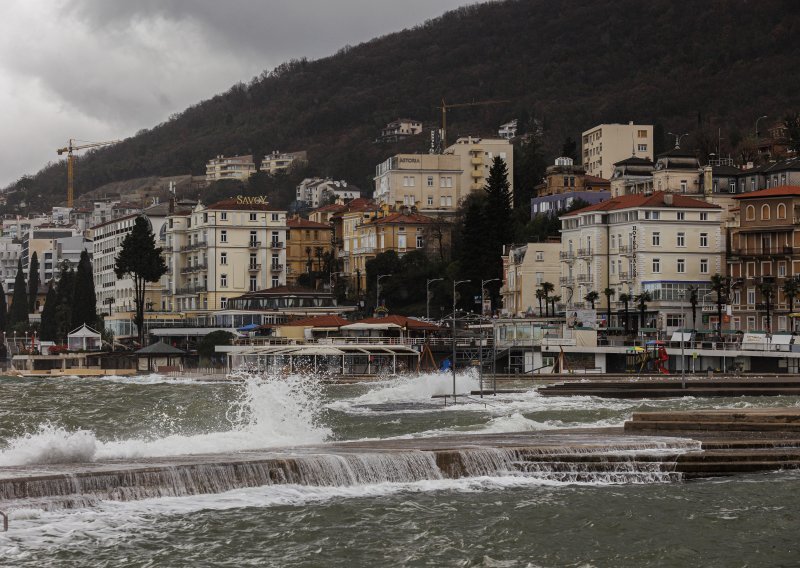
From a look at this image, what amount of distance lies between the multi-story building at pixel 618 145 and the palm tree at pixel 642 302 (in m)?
59.2

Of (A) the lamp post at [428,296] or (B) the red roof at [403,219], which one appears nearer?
(A) the lamp post at [428,296]

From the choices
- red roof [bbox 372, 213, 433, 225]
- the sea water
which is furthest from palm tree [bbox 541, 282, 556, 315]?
the sea water

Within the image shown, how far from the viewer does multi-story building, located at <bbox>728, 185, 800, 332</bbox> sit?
329 ft

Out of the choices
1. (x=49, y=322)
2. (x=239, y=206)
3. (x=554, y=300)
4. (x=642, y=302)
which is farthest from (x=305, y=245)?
(x=642, y=302)

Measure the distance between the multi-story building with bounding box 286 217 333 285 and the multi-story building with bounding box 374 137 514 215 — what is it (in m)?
8.28

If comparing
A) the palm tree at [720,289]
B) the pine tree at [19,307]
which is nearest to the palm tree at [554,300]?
the palm tree at [720,289]

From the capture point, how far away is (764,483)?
34.2 metres

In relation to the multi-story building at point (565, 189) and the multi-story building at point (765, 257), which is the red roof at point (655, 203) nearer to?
the multi-story building at point (765, 257)

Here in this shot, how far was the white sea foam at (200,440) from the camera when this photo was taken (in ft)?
111

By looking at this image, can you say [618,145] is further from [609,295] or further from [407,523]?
[407,523]

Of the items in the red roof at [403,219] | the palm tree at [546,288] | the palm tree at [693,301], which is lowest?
the palm tree at [693,301]

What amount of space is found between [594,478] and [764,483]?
3897 mm

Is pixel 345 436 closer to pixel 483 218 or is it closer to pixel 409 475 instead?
pixel 409 475

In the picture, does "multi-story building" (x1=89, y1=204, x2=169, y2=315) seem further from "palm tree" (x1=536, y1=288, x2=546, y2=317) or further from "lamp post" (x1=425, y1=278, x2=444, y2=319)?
"palm tree" (x1=536, y1=288, x2=546, y2=317)
